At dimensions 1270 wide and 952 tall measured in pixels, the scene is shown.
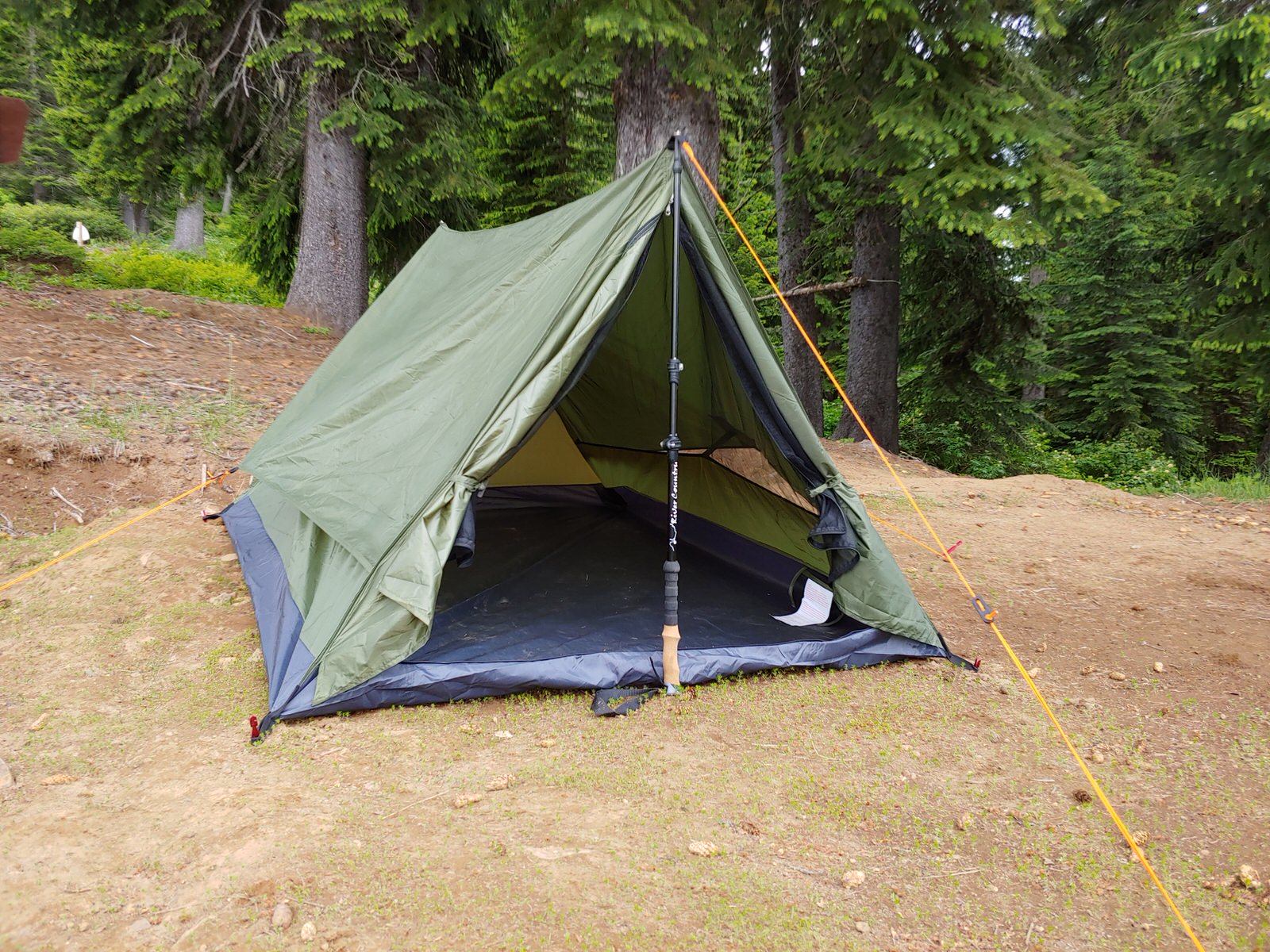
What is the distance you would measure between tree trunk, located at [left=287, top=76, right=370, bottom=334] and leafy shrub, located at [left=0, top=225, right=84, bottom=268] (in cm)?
310

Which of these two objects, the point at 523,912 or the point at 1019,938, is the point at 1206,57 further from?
the point at 523,912

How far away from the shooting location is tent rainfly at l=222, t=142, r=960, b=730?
318cm

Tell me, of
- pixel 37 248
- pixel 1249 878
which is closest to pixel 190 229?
pixel 37 248

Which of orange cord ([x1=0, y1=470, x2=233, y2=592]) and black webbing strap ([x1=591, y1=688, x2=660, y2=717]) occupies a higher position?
orange cord ([x1=0, y1=470, x2=233, y2=592])

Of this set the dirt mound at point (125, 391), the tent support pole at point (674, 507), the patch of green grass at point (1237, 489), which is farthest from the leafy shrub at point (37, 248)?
the patch of green grass at point (1237, 489)

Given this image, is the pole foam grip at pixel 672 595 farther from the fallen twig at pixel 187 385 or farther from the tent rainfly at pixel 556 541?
the fallen twig at pixel 187 385

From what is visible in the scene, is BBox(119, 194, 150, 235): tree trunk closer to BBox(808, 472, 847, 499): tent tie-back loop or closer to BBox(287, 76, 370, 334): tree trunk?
BBox(287, 76, 370, 334): tree trunk

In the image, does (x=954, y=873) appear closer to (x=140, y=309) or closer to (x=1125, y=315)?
(x=140, y=309)

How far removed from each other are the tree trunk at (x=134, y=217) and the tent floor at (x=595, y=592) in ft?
72.4

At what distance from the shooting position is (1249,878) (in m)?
2.22

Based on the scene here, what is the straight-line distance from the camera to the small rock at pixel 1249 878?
86.8 inches

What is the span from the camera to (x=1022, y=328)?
10.1 meters

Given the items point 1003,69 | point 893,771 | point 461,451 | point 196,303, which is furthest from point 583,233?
point 196,303

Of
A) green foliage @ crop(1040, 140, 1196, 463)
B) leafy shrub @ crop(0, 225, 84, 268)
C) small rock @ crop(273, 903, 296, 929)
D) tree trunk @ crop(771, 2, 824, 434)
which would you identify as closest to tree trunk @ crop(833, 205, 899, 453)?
tree trunk @ crop(771, 2, 824, 434)
